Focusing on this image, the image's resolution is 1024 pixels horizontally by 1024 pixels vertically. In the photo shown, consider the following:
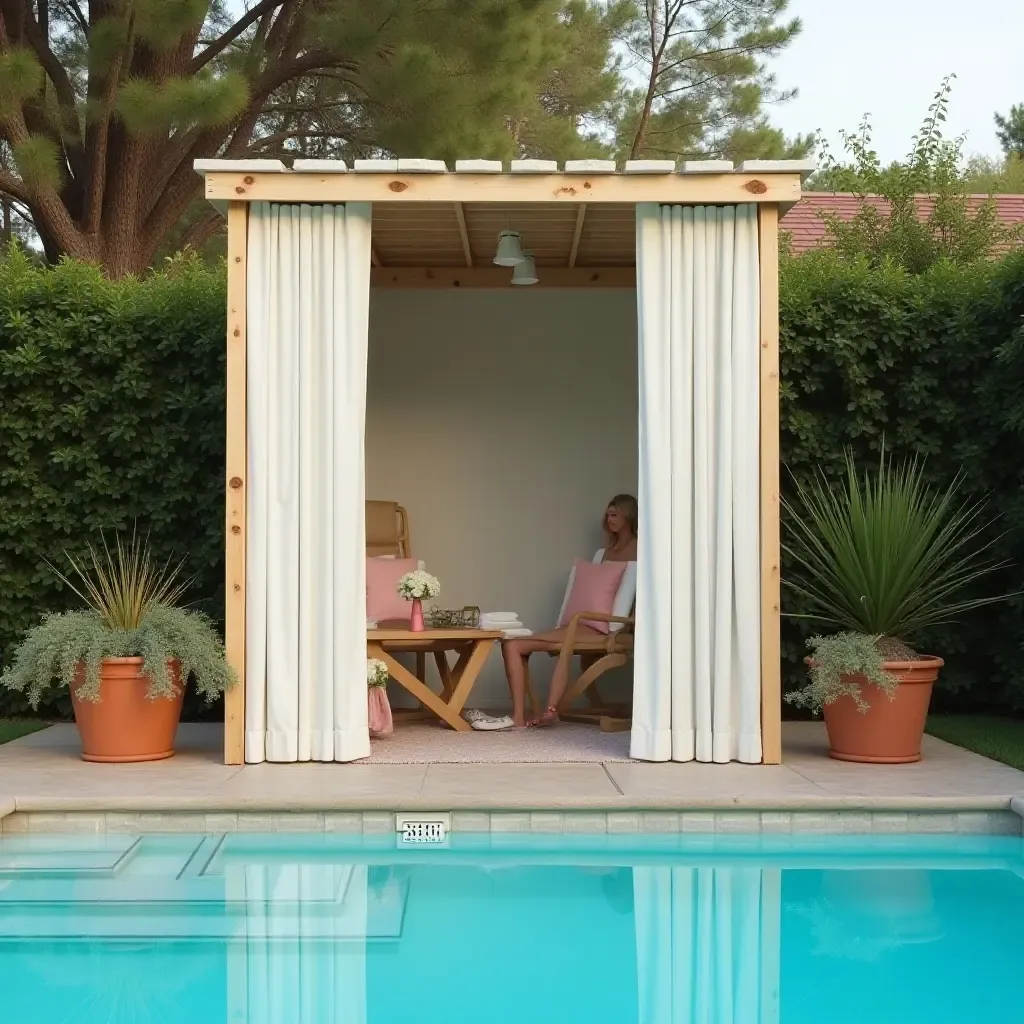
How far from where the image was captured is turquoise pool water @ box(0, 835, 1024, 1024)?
11.0 feet

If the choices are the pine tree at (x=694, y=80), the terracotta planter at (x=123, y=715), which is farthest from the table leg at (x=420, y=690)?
the pine tree at (x=694, y=80)

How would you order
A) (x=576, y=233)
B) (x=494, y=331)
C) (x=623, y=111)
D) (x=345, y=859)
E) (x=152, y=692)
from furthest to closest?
(x=623, y=111)
(x=494, y=331)
(x=576, y=233)
(x=152, y=692)
(x=345, y=859)

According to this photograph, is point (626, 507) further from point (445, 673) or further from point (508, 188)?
point (508, 188)

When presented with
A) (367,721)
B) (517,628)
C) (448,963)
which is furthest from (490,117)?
(448,963)

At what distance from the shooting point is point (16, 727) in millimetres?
7121

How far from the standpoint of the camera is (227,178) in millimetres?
5891

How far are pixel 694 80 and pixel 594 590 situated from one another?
974 centimetres

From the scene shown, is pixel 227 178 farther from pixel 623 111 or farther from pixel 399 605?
pixel 623 111

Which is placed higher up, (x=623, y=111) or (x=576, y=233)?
(x=623, y=111)

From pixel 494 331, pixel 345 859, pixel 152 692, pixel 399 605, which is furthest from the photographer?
pixel 494 331

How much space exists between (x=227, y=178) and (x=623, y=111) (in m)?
10.3

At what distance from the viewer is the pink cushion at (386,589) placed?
7504mm

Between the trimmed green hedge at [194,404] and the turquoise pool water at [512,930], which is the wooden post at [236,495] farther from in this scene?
the trimmed green hedge at [194,404]

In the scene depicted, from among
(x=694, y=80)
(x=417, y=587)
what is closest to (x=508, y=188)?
(x=417, y=587)
